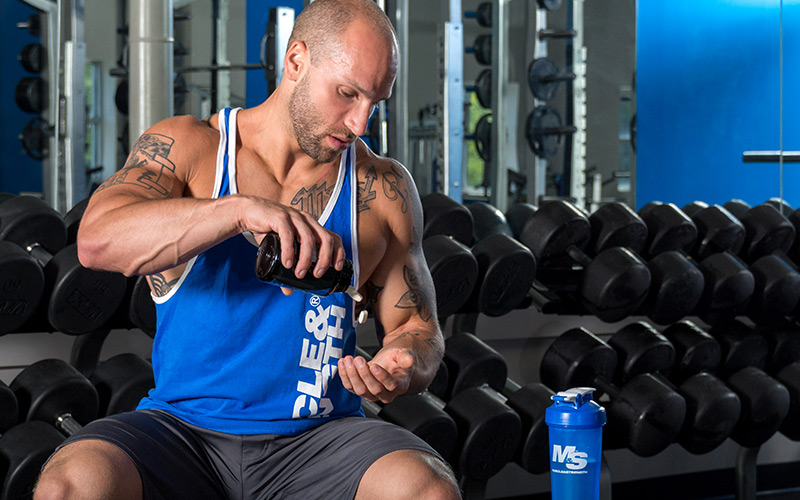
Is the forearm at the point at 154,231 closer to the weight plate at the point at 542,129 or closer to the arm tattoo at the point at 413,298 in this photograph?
the arm tattoo at the point at 413,298

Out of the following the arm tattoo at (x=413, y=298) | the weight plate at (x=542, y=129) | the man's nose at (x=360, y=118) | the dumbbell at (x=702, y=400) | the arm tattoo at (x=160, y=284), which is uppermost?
the weight plate at (x=542, y=129)

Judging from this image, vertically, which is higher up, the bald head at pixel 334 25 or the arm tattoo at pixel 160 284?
the bald head at pixel 334 25

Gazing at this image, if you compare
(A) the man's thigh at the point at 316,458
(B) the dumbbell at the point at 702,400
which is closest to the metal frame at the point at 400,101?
(B) the dumbbell at the point at 702,400

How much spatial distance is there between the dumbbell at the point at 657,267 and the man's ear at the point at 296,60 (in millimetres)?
1721

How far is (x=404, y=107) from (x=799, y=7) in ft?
6.39

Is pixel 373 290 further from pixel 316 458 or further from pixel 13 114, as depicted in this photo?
pixel 13 114

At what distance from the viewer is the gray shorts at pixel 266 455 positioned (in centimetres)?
147

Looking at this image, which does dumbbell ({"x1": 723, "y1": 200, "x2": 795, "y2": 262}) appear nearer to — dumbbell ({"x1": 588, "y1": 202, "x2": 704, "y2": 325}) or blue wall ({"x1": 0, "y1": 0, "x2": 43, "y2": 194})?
dumbbell ({"x1": 588, "y1": 202, "x2": 704, "y2": 325})

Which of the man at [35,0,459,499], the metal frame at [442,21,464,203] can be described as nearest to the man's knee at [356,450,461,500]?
the man at [35,0,459,499]

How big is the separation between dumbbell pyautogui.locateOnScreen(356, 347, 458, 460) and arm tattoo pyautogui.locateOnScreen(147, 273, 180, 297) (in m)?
0.86

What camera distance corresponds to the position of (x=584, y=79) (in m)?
5.63

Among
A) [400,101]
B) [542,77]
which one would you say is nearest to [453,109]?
[400,101]

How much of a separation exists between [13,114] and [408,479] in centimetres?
503

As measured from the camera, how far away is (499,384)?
2736 millimetres
